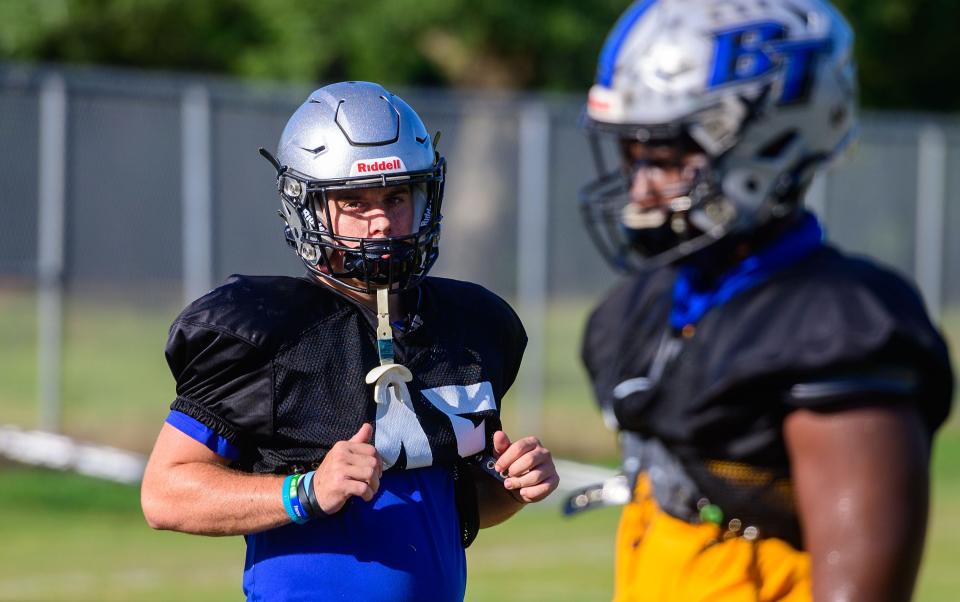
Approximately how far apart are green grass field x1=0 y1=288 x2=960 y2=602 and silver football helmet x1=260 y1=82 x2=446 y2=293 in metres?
3.82

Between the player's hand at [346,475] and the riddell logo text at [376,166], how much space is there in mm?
630

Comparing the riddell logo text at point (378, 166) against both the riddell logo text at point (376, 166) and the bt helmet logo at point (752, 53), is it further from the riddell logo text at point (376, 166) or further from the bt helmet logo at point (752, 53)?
the bt helmet logo at point (752, 53)

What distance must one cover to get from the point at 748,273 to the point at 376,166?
1.19 meters

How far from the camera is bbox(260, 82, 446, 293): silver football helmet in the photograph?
325cm

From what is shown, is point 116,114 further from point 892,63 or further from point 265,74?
point 892,63

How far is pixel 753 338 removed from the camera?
221cm

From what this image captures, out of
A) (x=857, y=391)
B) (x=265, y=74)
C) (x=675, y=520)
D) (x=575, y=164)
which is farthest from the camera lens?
(x=265, y=74)

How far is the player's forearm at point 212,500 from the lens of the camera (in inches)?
120

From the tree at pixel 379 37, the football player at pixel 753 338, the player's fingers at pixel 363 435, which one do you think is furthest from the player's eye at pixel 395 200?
the tree at pixel 379 37

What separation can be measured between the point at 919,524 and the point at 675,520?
43cm

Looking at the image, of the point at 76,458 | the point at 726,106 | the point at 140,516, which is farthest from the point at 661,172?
the point at 76,458

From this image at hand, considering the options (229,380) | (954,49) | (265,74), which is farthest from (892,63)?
(229,380)

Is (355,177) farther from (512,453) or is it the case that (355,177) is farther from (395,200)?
(512,453)

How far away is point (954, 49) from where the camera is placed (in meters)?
24.8
